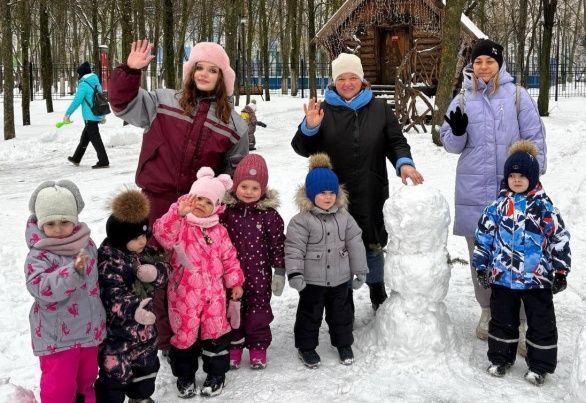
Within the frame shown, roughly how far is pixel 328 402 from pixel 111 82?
6.89ft

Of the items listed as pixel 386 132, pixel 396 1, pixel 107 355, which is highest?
pixel 396 1

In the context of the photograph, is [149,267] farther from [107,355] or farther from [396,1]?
[396,1]

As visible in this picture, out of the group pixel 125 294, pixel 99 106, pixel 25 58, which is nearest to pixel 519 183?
pixel 125 294

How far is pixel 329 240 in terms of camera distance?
365 cm

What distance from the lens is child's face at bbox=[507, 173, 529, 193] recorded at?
11.1 ft

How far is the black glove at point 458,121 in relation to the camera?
12.6 ft

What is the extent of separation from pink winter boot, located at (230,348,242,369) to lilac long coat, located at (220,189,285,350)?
4 centimetres

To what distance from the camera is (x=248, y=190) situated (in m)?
3.55

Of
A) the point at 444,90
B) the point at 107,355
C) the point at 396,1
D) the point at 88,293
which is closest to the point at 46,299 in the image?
the point at 88,293

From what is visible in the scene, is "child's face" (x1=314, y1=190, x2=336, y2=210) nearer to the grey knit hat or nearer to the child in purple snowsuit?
the child in purple snowsuit

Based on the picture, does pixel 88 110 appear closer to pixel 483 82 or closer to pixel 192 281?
pixel 192 281

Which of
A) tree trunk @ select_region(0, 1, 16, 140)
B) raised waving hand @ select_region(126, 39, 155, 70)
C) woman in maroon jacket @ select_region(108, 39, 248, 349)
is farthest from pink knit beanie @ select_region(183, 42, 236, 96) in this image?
tree trunk @ select_region(0, 1, 16, 140)

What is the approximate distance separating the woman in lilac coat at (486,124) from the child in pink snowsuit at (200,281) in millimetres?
1592

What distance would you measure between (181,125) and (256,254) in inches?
34.3
